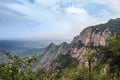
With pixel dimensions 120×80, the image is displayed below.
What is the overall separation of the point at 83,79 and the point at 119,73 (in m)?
11.9

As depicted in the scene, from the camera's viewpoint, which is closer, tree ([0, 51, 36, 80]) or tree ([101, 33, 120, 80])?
tree ([0, 51, 36, 80])

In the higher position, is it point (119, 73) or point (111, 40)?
point (111, 40)

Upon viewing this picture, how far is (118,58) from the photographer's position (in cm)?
9406

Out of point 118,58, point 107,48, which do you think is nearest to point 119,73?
point 118,58

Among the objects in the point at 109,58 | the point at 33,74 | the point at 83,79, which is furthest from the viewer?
the point at 109,58

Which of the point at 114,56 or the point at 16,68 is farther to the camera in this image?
the point at 114,56

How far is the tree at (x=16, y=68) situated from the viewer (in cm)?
3038

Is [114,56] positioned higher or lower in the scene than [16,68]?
lower

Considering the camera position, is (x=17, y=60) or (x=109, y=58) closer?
(x=17, y=60)

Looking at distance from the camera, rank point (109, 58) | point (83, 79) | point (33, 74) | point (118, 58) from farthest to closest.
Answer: point (109, 58)
point (118, 58)
point (83, 79)
point (33, 74)

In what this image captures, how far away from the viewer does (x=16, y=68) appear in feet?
103

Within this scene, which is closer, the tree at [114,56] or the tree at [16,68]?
the tree at [16,68]

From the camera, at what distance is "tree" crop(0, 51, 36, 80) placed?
1196 inches

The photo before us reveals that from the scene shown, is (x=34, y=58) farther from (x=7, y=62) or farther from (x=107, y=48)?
(x=107, y=48)
